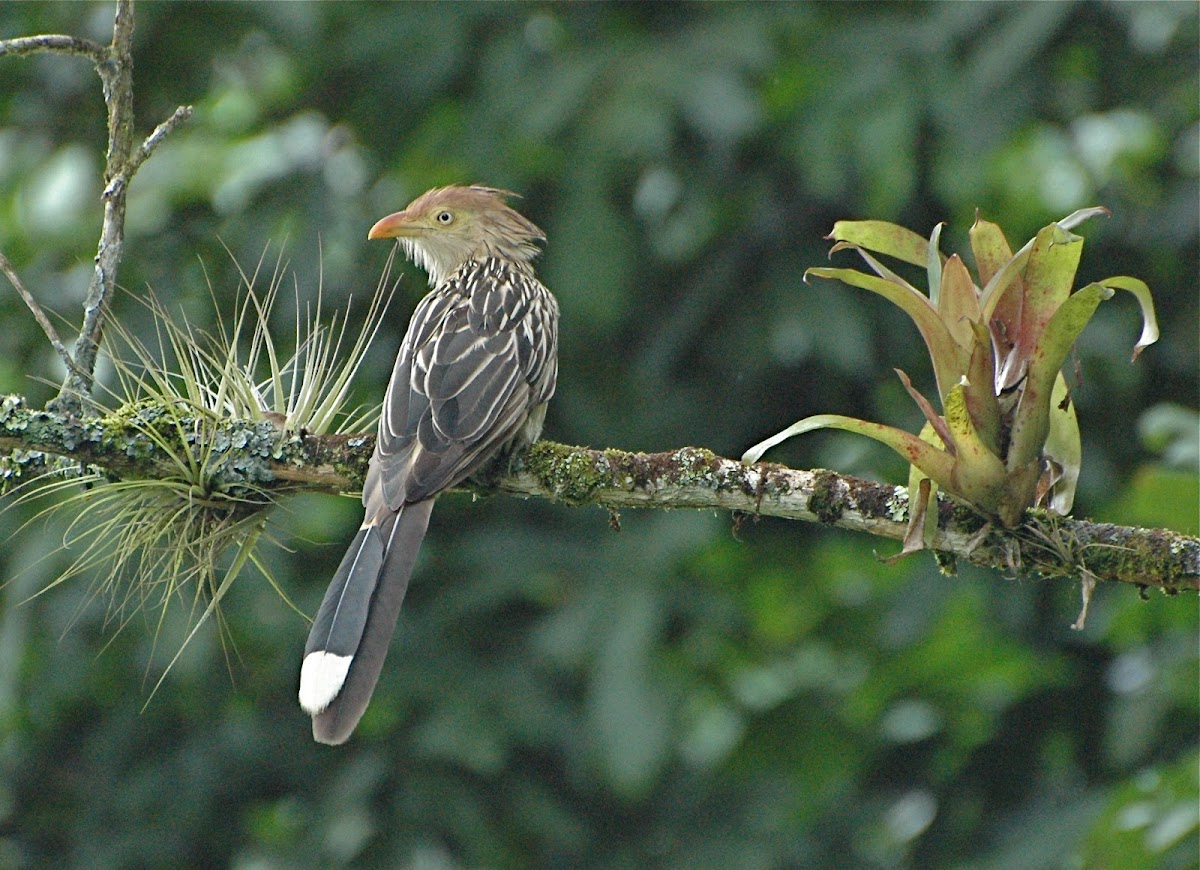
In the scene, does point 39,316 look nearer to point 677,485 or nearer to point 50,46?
point 50,46

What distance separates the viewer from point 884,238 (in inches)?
137

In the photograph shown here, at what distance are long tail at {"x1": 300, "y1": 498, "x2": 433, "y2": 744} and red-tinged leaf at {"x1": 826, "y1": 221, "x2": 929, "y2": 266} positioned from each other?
1437 millimetres

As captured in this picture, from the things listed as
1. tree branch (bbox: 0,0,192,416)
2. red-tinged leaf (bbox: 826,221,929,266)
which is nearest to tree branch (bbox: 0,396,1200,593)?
tree branch (bbox: 0,0,192,416)

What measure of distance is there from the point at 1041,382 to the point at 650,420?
4392 mm

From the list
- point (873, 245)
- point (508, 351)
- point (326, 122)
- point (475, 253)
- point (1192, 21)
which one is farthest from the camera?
point (326, 122)

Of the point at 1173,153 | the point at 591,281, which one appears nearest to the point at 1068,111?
the point at 1173,153

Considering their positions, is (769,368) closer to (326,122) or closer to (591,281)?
(591,281)

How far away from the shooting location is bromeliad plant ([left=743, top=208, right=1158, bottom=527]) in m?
3.26

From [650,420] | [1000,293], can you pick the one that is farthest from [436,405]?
[650,420]

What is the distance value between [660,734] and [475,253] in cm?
219

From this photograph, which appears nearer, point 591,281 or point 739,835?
point 591,281

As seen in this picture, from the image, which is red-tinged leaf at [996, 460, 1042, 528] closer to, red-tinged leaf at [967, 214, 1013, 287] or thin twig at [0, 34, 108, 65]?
red-tinged leaf at [967, 214, 1013, 287]

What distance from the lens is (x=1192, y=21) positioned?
712cm

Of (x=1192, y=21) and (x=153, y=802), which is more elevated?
(x=1192, y=21)
